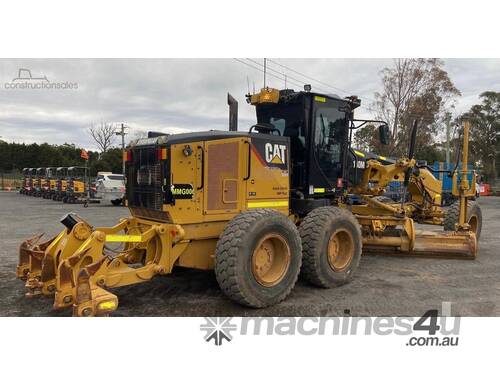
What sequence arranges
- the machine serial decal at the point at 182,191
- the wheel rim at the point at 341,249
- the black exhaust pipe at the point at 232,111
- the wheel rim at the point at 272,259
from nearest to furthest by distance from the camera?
the machine serial decal at the point at 182,191, the wheel rim at the point at 272,259, the wheel rim at the point at 341,249, the black exhaust pipe at the point at 232,111

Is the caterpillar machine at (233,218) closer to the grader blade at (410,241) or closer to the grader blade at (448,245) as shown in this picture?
the grader blade at (410,241)

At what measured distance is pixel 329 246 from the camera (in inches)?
230

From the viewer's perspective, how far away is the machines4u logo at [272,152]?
559cm

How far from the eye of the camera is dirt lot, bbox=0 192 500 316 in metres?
4.90

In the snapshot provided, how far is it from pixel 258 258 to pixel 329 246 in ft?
4.42

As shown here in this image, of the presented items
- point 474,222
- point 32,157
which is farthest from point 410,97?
point 32,157

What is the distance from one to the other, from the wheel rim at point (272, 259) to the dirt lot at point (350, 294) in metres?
0.37

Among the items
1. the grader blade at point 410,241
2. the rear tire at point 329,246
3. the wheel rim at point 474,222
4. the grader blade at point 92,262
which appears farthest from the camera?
the wheel rim at point 474,222

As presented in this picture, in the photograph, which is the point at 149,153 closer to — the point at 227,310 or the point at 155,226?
the point at 155,226

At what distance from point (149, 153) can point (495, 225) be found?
12.5m

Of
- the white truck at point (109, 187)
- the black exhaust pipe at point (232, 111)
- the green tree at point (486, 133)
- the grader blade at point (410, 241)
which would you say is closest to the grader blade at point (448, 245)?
the grader blade at point (410, 241)

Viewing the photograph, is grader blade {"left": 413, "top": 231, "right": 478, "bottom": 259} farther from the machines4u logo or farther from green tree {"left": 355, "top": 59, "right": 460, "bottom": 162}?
green tree {"left": 355, "top": 59, "right": 460, "bottom": 162}

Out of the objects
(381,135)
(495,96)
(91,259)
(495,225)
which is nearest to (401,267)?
(381,135)

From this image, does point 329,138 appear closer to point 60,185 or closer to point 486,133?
point 60,185
